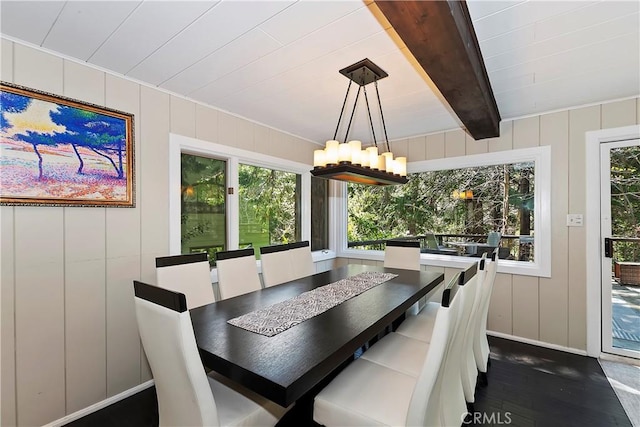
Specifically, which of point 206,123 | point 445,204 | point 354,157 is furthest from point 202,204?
point 445,204

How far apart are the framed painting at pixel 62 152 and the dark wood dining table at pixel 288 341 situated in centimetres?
115

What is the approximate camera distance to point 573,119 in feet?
9.42

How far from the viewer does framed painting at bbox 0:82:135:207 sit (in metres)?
1.74

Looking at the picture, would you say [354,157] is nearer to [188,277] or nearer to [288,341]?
[288,341]

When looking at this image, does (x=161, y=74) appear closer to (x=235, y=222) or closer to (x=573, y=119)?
(x=235, y=222)

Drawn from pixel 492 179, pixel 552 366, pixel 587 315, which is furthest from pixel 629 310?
pixel 492 179

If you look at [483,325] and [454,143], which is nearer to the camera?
[483,325]

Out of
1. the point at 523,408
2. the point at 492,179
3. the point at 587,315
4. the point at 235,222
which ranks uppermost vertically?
the point at 492,179

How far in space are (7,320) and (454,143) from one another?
4.15m

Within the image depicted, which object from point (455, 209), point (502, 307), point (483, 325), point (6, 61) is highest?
point (6, 61)

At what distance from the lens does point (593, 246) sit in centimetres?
278

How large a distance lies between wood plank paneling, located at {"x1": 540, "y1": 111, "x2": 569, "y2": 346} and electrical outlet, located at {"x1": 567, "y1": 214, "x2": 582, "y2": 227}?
4 cm

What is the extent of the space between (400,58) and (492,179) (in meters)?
2.20

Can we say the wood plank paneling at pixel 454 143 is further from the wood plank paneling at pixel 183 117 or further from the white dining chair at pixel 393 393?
the wood plank paneling at pixel 183 117
